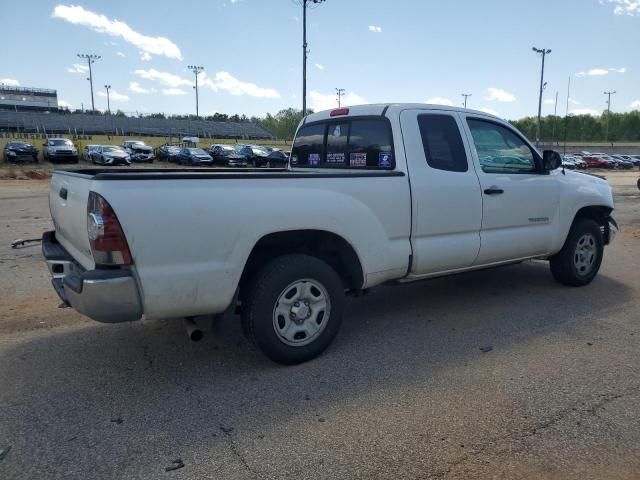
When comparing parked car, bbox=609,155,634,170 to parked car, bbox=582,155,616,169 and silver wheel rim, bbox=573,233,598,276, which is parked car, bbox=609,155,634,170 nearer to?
parked car, bbox=582,155,616,169

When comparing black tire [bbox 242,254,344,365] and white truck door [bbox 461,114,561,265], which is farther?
white truck door [bbox 461,114,561,265]

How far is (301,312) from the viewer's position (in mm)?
3920

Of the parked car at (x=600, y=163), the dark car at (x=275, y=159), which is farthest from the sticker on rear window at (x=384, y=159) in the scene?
the parked car at (x=600, y=163)

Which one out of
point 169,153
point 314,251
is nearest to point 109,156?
point 169,153

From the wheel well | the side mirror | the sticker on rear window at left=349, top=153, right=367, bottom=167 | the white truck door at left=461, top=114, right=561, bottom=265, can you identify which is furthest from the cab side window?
the wheel well

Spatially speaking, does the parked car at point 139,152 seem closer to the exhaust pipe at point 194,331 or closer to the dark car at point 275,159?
the dark car at point 275,159

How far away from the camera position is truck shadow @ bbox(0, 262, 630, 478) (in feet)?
10.3

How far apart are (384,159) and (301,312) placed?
1.57 m

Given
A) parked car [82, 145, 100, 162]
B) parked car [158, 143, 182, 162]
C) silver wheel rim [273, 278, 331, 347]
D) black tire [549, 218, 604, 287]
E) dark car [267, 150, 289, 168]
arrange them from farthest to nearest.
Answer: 1. parked car [158, 143, 182, 162]
2. parked car [82, 145, 100, 162]
3. dark car [267, 150, 289, 168]
4. black tire [549, 218, 604, 287]
5. silver wheel rim [273, 278, 331, 347]

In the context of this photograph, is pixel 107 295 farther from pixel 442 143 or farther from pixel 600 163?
pixel 600 163

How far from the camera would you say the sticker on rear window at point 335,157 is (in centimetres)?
517

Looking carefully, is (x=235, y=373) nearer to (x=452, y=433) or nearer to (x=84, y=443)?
(x=84, y=443)

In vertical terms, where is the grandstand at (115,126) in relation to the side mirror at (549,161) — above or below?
above

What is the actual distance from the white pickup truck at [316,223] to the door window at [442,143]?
0.01 m
